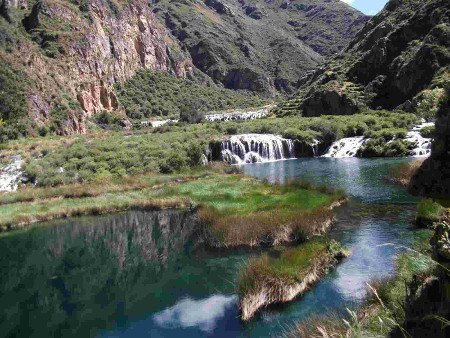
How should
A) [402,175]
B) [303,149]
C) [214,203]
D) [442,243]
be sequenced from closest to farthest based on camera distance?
1. [442,243]
2. [214,203]
3. [402,175]
4. [303,149]

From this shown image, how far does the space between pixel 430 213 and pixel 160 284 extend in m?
13.7

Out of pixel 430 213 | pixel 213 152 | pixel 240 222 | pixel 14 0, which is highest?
pixel 14 0

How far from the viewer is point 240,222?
24.7 meters

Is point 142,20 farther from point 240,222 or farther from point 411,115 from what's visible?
point 240,222

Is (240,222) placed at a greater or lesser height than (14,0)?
lesser

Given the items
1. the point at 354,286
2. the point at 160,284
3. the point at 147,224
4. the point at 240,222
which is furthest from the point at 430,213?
the point at 147,224

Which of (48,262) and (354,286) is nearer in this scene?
(354,286)

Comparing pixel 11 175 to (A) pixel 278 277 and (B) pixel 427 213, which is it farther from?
(B) pixel 427 213

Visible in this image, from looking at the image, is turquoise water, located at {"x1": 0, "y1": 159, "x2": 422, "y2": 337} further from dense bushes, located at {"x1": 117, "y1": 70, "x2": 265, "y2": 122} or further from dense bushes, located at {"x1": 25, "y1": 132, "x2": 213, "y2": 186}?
dense bushes, located at {"x1": 117, "y1": 70, "x2": 265, "y2": 122}

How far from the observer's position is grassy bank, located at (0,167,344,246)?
77.7 feet

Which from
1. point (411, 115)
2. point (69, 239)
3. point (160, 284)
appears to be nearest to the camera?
point (160, 284)

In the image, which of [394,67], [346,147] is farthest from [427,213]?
[394,67]

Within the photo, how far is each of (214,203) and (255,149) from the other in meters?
41.7

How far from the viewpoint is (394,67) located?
350 feet
